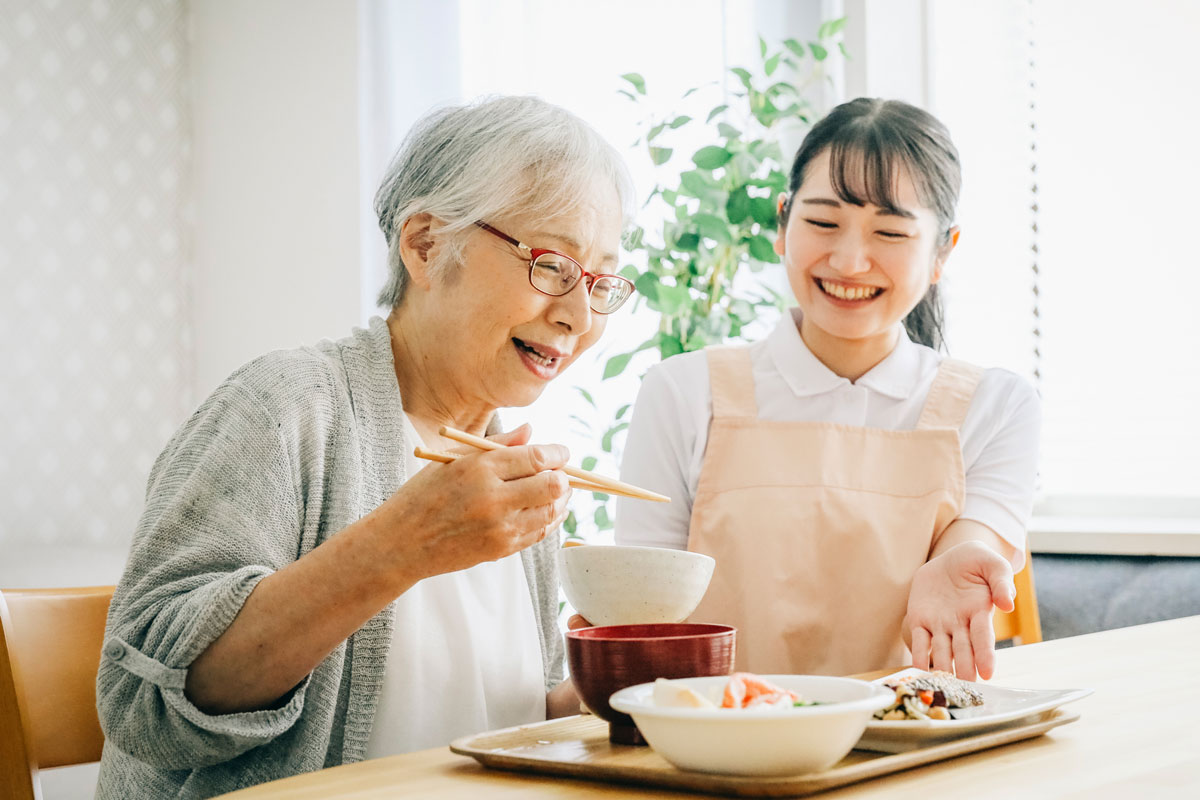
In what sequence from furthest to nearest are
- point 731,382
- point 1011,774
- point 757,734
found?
point 731,382, point 1011,774, point 757,734

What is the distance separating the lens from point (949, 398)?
5.90 feet

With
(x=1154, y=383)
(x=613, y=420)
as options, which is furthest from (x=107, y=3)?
(x=1154, y=383)

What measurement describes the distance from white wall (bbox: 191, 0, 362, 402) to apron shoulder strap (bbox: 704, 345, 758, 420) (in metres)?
1.83

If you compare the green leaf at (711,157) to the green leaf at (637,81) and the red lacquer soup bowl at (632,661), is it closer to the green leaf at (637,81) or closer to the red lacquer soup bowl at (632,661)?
the green leaf at (637,81)

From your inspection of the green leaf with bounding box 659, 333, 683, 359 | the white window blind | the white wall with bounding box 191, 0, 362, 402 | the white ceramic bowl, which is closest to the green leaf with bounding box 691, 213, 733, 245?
the green leaf with bounding box 659, 333, 683, 359

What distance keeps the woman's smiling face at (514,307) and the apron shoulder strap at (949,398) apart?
2.23 feet

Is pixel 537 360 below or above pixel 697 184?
below

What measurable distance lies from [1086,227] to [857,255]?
1623 mm

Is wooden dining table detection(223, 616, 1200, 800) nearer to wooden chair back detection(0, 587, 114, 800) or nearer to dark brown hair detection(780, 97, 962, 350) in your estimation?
wooden chair back detection(0, 587, 114, 800)

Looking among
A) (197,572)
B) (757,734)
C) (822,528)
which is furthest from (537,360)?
(757,734)

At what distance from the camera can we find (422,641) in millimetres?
1300

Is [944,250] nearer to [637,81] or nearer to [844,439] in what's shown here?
[844,439]

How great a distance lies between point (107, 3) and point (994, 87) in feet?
8.84

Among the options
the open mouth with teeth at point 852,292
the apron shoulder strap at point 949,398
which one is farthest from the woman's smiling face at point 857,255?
the apron shoulder strap at point 949,398
